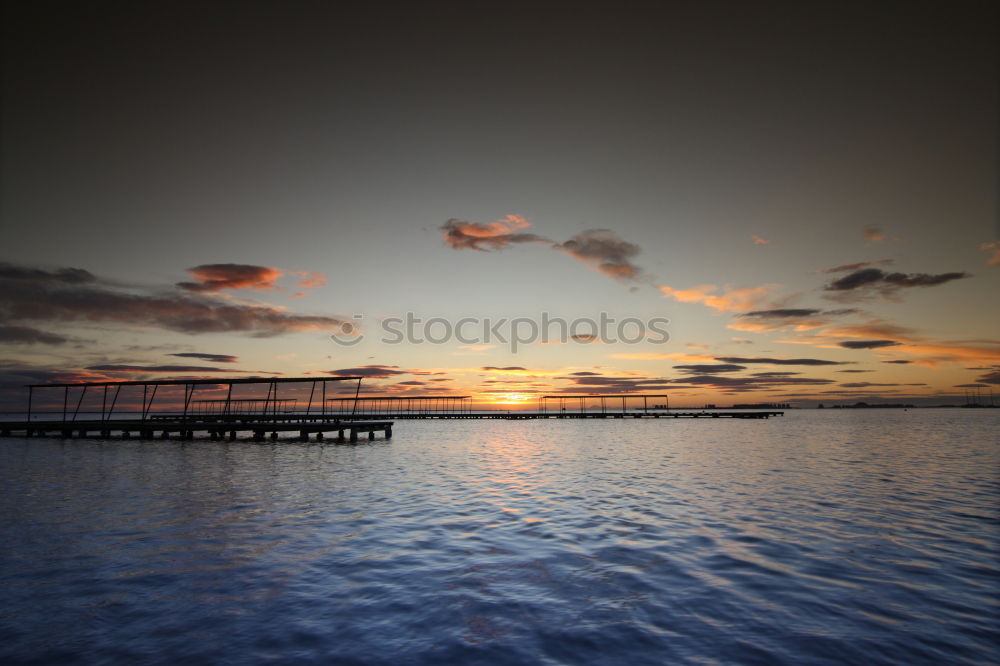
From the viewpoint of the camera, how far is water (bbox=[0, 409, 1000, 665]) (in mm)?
7551

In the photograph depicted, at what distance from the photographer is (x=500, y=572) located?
35.7 ft

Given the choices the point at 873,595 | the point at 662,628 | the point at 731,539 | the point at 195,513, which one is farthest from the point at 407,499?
the point at 873,595

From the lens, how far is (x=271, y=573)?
1066 cm

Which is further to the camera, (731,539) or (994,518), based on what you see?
(994,518)

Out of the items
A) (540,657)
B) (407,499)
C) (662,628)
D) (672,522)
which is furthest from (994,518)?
(407,499)

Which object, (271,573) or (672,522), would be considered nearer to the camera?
(271,573)

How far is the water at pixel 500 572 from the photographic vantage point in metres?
7.55

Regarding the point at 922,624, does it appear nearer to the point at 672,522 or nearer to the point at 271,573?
the point at 672,522

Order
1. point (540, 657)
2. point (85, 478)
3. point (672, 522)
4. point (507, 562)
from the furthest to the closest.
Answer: point (85, 478) → point (672, 522) → point (507, 562) → point (540, 657)

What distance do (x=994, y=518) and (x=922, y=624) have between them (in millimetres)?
11537

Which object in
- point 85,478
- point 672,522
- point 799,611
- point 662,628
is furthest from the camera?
point 85,478

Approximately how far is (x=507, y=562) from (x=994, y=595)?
9.12 meters

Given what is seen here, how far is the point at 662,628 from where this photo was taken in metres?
8.10

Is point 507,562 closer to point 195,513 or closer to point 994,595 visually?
point 994,595
